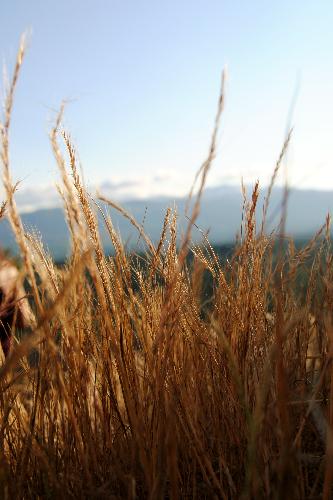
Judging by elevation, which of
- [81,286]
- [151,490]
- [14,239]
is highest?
[14,239]

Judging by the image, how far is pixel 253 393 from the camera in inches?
60.3

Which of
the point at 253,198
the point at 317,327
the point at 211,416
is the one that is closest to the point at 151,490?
the point at 211,416

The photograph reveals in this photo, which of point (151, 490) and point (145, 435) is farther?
point (145, 435)

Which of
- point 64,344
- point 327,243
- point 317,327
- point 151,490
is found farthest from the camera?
point 327,243

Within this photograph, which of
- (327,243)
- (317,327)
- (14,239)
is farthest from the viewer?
(327,243)

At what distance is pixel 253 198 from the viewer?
1541 millimetres

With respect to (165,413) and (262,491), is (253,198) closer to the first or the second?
(165,413)

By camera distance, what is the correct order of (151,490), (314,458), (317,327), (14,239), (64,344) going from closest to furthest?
(151,490) < (14,239) < (314,458) < (64,344) < (317,327)

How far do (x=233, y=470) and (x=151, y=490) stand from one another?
43 centimetres

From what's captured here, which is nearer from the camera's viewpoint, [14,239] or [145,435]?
[14,239]

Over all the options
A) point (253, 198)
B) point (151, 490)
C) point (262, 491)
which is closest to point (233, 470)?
point (262, 491)

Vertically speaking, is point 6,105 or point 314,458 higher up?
point 6,105

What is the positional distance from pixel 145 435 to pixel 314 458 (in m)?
0.44

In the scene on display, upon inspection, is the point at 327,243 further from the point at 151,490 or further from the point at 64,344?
the point at 151,490
